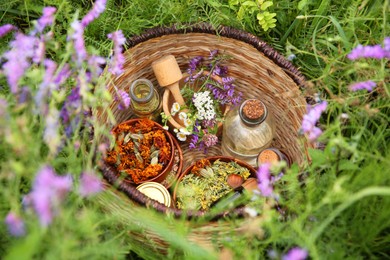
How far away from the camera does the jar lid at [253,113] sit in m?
1.42

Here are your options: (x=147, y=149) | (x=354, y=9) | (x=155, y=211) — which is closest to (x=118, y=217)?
(x=155, y=211)

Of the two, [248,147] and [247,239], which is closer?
[247,239]

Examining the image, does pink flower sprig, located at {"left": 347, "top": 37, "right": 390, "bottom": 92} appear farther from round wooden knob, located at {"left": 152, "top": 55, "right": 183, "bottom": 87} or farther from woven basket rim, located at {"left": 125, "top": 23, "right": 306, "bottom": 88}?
round wooden knob, located at {"left": 152, "top": 55, "right": 183, "bottom": 87}

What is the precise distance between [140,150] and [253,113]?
0.41 metres

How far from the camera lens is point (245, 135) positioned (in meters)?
1.53

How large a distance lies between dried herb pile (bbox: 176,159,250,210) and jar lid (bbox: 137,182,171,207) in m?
0.04

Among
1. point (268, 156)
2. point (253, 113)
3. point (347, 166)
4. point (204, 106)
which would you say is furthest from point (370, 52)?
point (204, 106)

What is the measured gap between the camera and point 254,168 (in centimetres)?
156

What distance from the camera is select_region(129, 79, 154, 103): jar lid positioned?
4.99 ft

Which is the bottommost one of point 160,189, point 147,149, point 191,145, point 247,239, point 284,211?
point 247,239

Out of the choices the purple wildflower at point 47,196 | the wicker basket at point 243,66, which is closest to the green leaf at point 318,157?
the wicker basket at point 243,66

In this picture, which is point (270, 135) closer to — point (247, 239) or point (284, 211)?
point (284, 211)

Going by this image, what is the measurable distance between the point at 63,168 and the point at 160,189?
0.33 metres

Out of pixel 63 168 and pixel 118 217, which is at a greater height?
pixel 63 168
